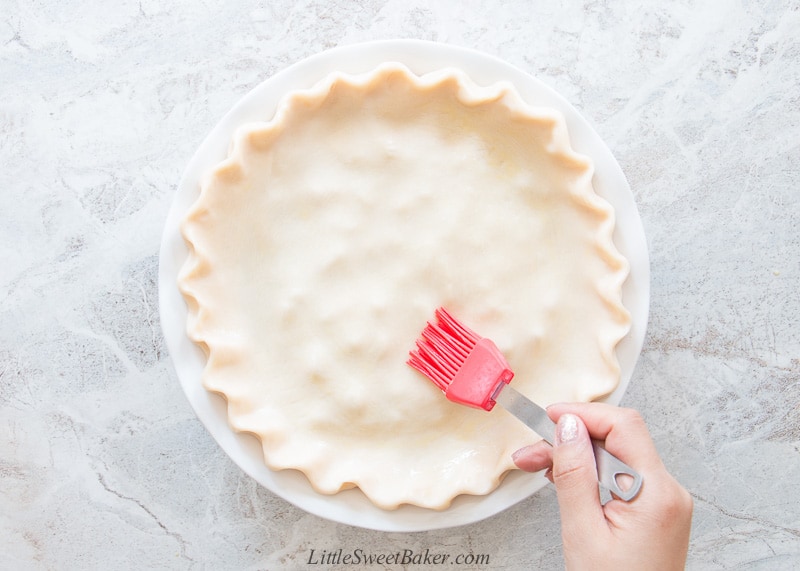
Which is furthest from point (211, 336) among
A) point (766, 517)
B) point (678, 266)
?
point (766, 517)

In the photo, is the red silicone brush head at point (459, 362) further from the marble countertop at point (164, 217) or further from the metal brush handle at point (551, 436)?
the marble countertop at point (164, 217)

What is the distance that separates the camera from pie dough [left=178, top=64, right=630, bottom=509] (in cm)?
105

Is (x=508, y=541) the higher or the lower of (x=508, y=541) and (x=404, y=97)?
the lower

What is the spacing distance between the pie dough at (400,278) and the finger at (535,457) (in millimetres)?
58

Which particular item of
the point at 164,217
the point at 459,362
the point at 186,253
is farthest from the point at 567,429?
the point at 164,217

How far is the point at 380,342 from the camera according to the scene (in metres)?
1.06

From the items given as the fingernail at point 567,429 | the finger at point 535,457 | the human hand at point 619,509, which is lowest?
the finger at point 535,457

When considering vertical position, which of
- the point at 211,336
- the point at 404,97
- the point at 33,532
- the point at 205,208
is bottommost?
the point at 33,532

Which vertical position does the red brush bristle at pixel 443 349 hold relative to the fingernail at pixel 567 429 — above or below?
below

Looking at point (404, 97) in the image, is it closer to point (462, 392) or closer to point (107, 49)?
point (462, 392)

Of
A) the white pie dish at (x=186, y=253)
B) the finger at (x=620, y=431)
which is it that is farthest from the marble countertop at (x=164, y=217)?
the finger at (x=620, y=431)

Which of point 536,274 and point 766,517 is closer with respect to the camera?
point 536,274

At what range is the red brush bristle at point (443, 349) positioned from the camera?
1.03 metres

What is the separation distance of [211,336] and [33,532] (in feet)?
1.78
